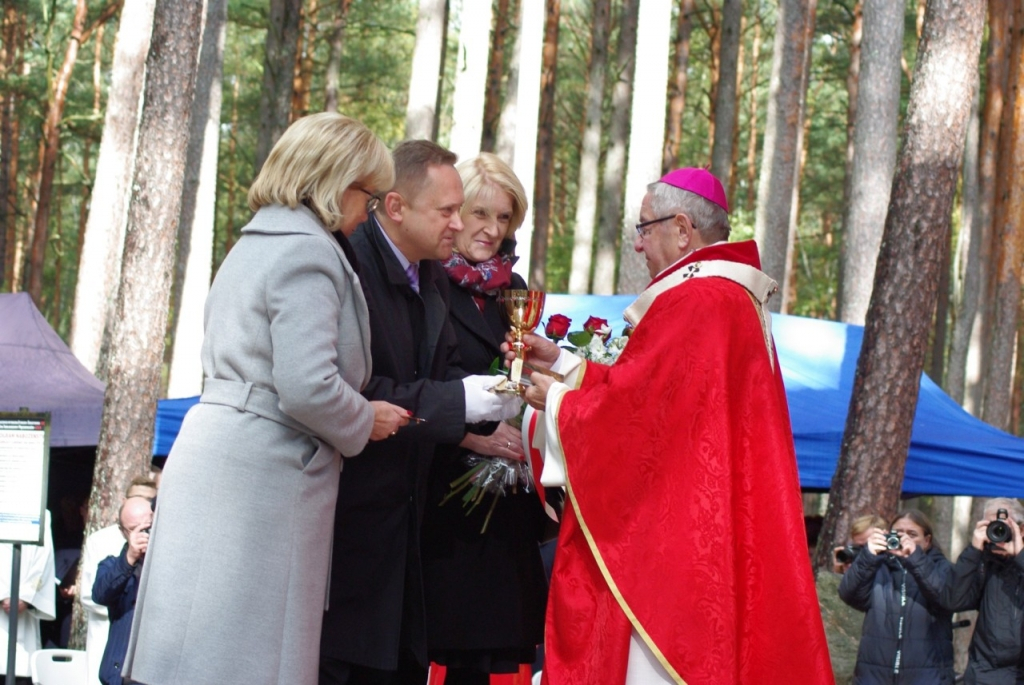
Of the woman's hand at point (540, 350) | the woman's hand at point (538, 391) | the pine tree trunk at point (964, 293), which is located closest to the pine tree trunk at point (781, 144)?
the pine tree trunk at point (964, 293)

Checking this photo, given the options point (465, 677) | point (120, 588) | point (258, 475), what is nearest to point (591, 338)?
point (465, 677)

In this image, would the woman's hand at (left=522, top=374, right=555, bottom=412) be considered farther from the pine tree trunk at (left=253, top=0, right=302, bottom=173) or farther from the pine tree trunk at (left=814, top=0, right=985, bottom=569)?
the pine tree trunk at (left=253, top=0, right=302, bottom=173)

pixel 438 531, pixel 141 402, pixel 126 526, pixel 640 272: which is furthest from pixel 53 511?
pixel 438 531

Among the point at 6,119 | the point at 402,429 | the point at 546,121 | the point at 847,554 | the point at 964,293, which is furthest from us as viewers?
the point at 6,119

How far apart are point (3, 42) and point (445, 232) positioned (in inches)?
1134

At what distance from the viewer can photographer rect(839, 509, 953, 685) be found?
6508 mm

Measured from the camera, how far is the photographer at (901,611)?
6508mm

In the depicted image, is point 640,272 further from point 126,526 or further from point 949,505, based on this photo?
point 126,526

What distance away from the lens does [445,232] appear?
391 cm

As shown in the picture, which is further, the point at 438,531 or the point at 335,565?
the point at 438,531

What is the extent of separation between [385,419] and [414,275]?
23.7 inches

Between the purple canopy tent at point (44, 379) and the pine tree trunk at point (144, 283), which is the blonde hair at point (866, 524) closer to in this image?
the pine tree trunk at point (144, 283)

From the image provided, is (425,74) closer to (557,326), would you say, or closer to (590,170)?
(557,326)

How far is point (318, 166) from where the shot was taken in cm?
351
